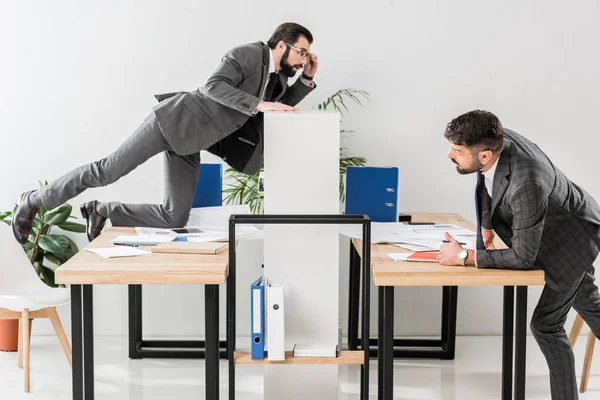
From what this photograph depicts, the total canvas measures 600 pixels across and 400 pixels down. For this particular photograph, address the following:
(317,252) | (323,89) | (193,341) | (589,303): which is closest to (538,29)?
(323,89)

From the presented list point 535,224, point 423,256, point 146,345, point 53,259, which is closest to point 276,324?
point 423,256

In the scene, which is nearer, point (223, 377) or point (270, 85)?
point (270, 85)

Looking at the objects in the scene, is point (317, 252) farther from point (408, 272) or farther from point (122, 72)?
point (122, 72)

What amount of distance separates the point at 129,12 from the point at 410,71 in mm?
1689

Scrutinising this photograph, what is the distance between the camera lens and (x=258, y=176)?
4.34 m

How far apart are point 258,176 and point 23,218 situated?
4.14 feet

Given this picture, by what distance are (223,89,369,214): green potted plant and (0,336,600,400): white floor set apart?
93 centimetres

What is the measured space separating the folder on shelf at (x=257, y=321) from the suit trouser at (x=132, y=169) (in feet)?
3.60

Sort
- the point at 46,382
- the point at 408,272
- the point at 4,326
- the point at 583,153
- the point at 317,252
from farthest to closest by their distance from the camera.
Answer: the point at 583,153 < the point at 4,326 < the point at 46,382 < the point at 317,252 < the point at 408,272

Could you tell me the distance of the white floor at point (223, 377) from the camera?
12.5 ft

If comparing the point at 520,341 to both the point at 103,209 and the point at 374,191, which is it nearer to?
the point at 374,191

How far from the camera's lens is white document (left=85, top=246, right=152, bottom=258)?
3018 mm

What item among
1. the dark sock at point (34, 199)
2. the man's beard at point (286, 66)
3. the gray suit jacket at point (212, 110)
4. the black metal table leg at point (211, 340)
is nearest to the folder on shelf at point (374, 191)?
the man's beard at point (286, 66)

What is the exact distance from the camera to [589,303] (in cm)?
321
